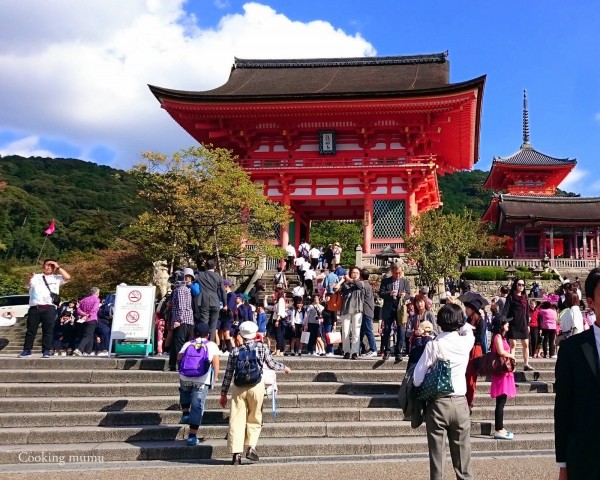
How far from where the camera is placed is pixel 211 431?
6.86 meters

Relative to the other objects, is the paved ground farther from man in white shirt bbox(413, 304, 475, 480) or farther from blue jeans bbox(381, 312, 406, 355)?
blue jeans bbox(381, 312, 406, 355)

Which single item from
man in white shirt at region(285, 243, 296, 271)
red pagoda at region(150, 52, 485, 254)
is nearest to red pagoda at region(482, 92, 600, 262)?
red pagoda at region(150, 52, 485, 254)

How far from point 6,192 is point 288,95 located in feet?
133

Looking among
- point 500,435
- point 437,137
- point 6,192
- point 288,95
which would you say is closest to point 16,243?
point 6,192

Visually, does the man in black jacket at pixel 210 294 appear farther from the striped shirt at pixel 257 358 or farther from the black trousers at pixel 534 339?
the black trousers at pixel 534 339


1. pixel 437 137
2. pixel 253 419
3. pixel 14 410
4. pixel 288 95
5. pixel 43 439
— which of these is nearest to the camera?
pixel 253 419

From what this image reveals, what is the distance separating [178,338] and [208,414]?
5.14ft

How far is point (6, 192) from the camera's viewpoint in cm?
5169

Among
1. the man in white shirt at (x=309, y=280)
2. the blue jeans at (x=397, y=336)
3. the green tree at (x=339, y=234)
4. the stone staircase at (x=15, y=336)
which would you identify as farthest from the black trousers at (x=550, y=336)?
the green tree at (x=339, y=234)

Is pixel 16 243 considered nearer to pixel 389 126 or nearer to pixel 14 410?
pixel 389 126

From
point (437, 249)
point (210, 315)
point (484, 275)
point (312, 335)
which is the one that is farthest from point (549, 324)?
point (484, 275)

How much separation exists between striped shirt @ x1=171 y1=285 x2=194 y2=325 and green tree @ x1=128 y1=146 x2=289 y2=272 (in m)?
8.54

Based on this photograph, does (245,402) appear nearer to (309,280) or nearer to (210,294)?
(210,294)

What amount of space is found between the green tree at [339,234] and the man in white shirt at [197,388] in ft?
141
